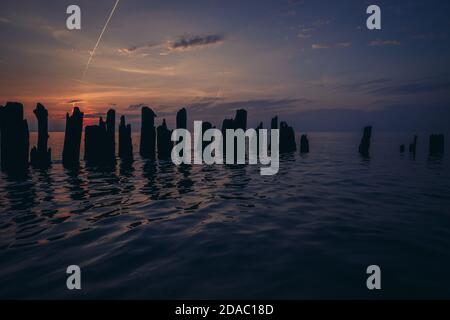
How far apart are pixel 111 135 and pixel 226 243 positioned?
26666 millimetres

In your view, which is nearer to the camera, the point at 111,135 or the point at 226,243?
the point at 226,243

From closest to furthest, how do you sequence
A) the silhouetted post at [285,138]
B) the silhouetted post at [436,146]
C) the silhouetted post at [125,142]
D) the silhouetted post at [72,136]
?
1. the silhouetted post at [72,136]
2. the silhouetted post at [125,142]
3. the silhouetted post at [436,146]
4. the silhouetted post at [285,138]

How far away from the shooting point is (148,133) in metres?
34.2

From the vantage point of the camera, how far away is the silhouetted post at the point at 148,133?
3325cm

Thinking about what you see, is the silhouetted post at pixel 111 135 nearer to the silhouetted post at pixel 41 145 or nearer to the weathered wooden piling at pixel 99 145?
the weathered wooden piling at pixel 99 145

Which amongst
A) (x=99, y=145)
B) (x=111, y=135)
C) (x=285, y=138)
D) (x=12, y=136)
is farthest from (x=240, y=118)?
(x=12, y=136)

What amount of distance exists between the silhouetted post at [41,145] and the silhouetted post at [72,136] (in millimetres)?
1513

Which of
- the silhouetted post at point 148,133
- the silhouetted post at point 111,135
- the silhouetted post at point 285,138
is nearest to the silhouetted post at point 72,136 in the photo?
the silhouetted post at point 111,135

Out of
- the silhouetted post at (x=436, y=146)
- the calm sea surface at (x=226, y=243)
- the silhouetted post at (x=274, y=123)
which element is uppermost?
the silhouetted post at (x=274, y=123)

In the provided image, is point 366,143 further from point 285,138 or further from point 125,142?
point 125,142

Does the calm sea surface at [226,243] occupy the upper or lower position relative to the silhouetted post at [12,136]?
lower

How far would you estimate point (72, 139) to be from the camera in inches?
1065
